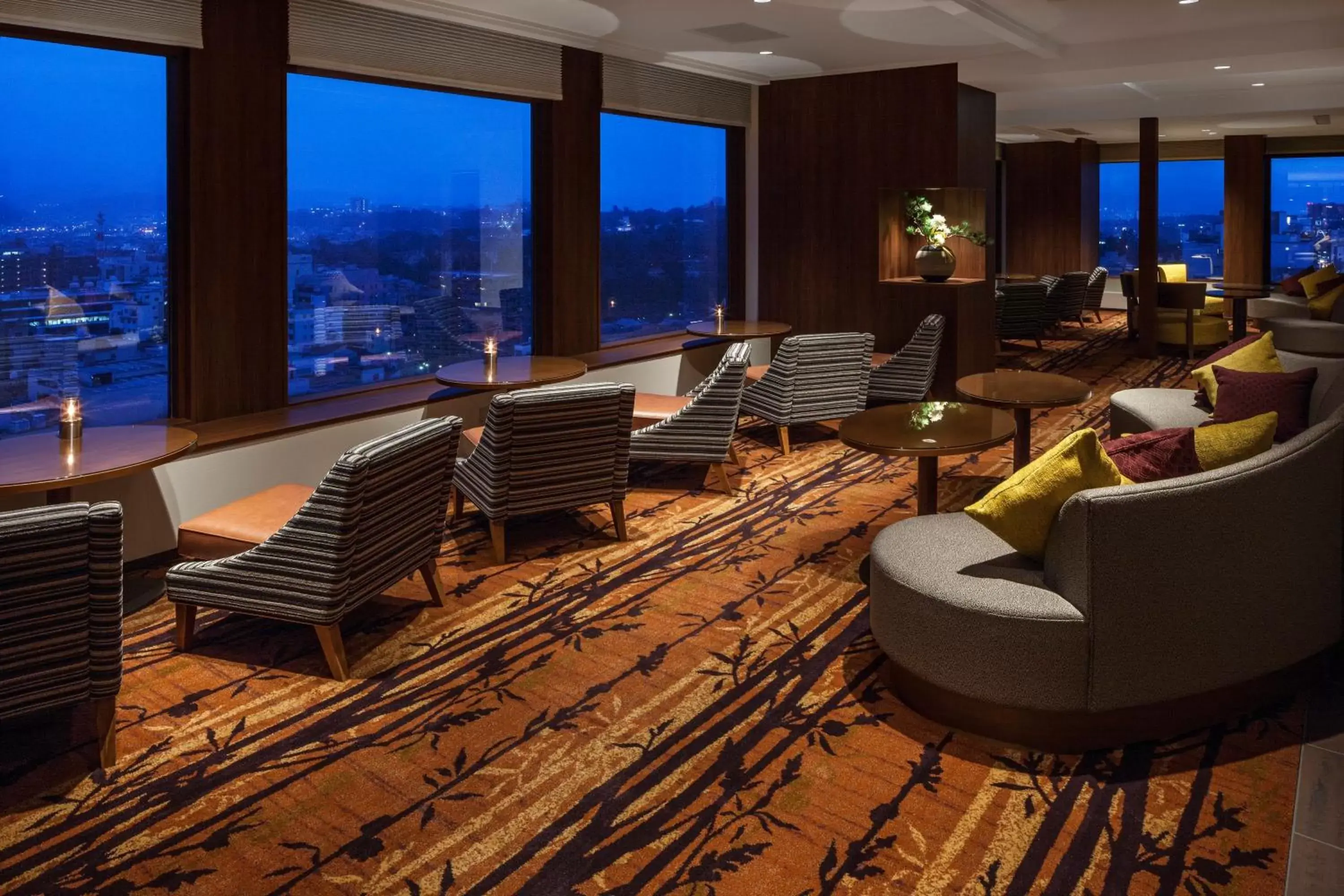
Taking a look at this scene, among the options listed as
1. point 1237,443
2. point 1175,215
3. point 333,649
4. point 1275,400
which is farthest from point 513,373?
point 1175,215

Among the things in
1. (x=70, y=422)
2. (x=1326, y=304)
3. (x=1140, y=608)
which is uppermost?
A: (x=1326, y=304)

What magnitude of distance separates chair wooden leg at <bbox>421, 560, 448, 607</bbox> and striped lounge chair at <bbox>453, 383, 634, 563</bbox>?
50 centimetres

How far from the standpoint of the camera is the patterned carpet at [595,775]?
8.30ft

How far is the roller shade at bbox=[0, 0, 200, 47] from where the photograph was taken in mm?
4262

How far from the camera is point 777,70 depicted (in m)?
8.27

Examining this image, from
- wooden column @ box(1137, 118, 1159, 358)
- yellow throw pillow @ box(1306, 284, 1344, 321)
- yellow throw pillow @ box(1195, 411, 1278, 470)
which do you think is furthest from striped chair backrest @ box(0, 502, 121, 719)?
yellow throw pillow @ box(1306, 284, 1344, 321)

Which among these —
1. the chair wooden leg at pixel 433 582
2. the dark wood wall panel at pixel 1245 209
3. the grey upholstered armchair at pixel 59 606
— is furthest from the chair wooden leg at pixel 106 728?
the dark wood wall panel at pixel 1245 209

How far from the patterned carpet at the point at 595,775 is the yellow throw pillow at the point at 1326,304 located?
323 inches

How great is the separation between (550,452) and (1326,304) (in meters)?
8.86

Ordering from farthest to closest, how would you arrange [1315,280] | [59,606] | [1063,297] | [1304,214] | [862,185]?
[1304,214] < [1063,297] < [1315,280] < [862,185] < [59,606]

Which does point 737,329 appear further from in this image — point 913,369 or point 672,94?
point 672,94

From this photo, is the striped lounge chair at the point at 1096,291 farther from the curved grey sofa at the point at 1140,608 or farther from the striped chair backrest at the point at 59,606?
the striped chair backrest at the point at 59,606

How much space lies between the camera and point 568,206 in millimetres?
7234

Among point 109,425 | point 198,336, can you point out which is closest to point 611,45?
point 198,336
